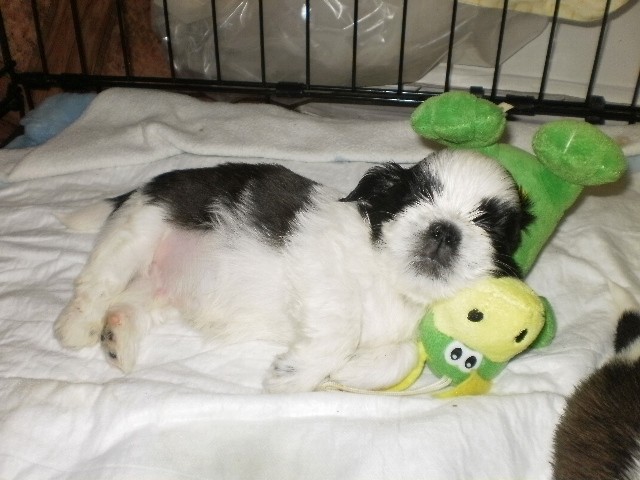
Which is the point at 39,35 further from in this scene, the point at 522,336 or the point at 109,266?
the point at 522,336

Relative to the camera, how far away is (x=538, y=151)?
1.86 m

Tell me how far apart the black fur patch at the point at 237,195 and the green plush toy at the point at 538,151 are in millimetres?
438

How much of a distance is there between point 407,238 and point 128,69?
6.60 ft

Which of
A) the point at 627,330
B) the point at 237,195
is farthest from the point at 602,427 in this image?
the point at 237,195

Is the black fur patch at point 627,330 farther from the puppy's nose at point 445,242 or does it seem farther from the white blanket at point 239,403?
the puppy's nose at point 445,242

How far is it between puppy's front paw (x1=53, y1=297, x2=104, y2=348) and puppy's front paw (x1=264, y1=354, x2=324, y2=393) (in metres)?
0.55

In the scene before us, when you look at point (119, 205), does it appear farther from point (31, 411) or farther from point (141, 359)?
point (31, 411)

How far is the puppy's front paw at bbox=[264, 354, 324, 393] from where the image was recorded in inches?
71.7

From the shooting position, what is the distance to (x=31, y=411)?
1737mm

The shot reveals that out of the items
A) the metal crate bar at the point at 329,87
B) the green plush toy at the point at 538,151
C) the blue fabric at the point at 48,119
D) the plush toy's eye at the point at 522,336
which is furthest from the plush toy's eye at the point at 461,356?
the blue fabric at the point at 48,119

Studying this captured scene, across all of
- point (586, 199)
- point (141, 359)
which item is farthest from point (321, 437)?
point (586, 199)

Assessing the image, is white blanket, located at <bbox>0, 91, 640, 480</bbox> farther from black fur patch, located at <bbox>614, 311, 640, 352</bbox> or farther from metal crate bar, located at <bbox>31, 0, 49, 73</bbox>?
metal crate bar, located at <bbox>31, 0, 49, 73</bbox>

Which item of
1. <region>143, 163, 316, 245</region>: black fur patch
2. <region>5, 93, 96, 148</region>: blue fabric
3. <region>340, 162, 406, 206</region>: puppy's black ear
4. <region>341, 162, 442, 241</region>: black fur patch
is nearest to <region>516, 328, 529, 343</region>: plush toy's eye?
<region>341, 162, 442, 241</region>: black fur patch

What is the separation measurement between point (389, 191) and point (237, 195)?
1.60 ft
